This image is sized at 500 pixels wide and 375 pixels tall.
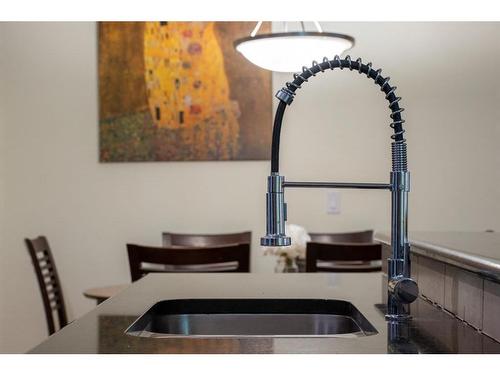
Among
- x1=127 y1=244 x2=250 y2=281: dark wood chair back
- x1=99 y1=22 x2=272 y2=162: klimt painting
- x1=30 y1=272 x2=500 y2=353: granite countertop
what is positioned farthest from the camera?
x1=99 y1=22 x2=272 y2=162: klimt painting

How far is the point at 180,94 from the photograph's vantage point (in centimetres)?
365

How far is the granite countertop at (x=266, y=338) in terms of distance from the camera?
2.79 ft

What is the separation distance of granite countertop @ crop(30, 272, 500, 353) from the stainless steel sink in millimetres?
28

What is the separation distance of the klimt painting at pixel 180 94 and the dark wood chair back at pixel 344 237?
1.84 ft

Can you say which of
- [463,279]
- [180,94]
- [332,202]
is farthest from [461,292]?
[180,94]

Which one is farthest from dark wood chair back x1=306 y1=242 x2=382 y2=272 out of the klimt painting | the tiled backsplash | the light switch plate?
the klimt painting

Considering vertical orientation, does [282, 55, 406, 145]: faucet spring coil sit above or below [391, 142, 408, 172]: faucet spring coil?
above

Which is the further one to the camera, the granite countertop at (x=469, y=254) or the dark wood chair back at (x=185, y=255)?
the dark wood chair back at (x=185, y=255)

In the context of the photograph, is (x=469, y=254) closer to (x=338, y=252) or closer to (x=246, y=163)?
(x=338, y=252)

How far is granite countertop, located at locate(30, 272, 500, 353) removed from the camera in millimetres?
850

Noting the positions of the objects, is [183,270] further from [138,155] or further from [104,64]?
[104,64]

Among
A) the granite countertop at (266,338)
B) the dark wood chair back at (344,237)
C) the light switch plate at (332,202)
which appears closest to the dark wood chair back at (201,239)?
the dark wood chair back at (344,237)

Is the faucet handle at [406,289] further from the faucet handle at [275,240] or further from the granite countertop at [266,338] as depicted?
the faucet handle at [275,240]

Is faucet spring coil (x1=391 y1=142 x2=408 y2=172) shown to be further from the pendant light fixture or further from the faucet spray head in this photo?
the pendant light fixture
